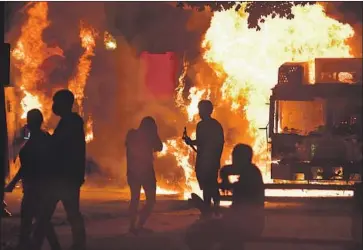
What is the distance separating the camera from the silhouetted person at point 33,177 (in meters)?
8.86

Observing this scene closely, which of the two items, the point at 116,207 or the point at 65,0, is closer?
the point at 116,207

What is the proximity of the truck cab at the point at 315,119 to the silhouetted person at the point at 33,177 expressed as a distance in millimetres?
9764

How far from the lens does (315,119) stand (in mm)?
18469

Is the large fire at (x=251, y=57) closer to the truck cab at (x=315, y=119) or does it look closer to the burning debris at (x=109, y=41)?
the burning debris at (x=109, y=41)

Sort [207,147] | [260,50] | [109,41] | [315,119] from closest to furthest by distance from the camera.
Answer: [207,147] < [315,119] < [260,50] < [109,41]

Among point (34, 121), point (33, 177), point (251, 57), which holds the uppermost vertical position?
point (251, 57)

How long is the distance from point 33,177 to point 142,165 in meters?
2.98

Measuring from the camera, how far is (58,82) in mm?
25688

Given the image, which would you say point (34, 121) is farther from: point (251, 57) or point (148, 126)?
point (251, 57)

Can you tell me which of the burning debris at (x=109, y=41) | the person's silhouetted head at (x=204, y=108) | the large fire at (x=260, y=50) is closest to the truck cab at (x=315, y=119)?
the large fire at (x=260, y=50)

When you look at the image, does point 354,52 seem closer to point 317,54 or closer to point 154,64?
point 317,54

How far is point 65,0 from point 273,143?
11.1 metres

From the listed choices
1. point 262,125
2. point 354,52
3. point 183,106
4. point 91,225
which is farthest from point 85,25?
point 91,225

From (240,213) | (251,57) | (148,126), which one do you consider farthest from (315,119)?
(240,213)
